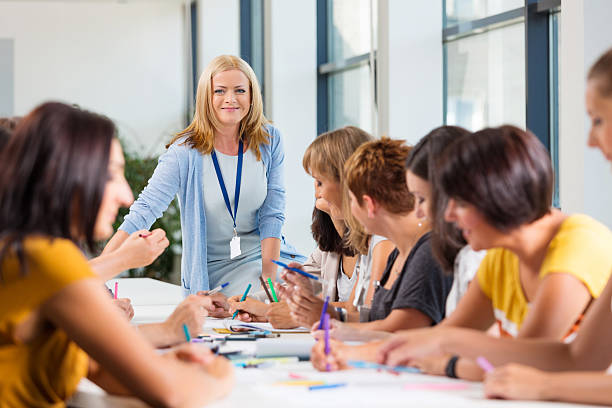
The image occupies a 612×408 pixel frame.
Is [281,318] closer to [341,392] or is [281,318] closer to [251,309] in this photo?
[251,309]

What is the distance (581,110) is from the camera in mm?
2906

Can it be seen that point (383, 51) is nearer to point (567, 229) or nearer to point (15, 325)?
point (567, 229)

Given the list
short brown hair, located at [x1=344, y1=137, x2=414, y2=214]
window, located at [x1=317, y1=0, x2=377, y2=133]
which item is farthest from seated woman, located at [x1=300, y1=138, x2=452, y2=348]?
window, located at [x1=317, y1=0, x2=377, y2=133]

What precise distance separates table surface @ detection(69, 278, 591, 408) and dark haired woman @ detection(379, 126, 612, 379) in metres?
0.07

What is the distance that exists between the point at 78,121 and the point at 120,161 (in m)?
0.20

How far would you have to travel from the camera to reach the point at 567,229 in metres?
1.75

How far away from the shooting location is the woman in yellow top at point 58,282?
4.34 feet

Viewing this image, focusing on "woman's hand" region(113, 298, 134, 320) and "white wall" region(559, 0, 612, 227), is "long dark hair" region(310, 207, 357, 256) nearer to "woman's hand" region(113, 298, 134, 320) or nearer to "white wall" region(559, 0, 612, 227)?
"woman's hand" region(113, 298, 134, 320)

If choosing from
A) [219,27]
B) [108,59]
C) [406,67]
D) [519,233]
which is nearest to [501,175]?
[519,233]

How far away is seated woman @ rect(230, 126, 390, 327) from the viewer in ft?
9.29

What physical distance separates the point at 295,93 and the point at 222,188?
295cm

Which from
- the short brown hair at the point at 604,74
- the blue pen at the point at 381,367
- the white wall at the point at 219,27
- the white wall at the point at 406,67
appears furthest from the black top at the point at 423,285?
the white wall at the point at 219,27

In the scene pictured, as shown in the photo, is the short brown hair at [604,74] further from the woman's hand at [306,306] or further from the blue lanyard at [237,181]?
the blue lanyard at [237,181]

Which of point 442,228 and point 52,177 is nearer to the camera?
point 52,177
